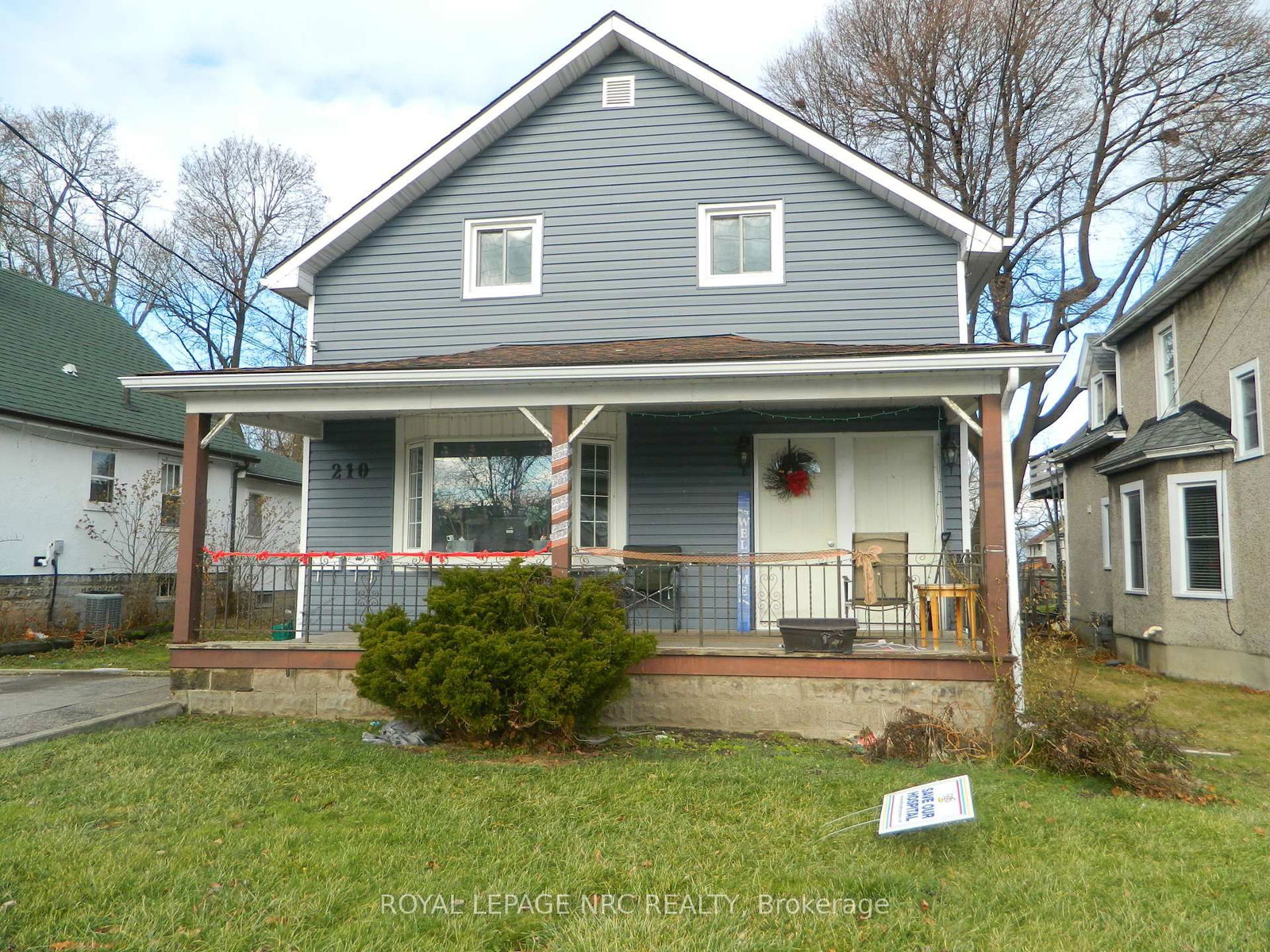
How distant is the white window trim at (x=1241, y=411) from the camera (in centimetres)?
1045

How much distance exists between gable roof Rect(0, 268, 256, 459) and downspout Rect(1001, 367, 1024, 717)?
1194 cm

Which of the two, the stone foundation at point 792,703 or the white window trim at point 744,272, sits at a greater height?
the white window trim at point 744,272

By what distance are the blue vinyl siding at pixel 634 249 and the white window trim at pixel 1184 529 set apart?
453 cm

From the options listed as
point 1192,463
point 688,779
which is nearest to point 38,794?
point 688,779

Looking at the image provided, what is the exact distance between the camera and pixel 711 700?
24.9 feet

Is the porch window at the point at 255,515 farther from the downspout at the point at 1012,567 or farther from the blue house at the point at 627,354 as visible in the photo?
the downspout at the point at 1012,567

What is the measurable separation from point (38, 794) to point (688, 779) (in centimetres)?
373

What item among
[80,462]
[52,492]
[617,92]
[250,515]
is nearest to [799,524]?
[617,92]

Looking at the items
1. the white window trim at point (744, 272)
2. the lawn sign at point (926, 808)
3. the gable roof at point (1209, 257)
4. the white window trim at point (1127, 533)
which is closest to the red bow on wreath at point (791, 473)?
the white window trim at point (744, 272)

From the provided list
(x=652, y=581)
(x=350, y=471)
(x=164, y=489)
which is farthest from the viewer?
(x=164, y=489)

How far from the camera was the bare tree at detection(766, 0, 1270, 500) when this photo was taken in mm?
16797

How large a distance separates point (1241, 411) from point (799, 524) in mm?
5847

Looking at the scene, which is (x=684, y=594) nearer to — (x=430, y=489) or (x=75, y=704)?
(x=430, y=489)

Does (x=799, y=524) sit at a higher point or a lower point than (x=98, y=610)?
higher
